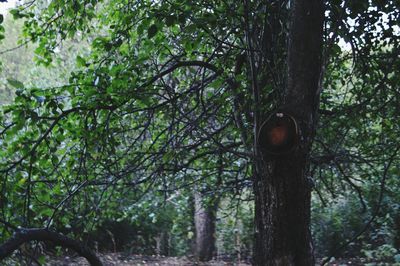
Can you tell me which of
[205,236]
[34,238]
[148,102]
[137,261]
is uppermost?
[148,102]

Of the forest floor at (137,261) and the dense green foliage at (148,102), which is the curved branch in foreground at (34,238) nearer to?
the dense green foliage at (148,102)

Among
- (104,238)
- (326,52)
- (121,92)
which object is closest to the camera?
(326,52)

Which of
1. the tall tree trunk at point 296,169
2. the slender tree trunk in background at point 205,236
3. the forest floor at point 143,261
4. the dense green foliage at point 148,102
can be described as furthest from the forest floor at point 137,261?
the tall tree trunk at point 296,169

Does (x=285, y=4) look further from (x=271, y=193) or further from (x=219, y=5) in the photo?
(x=271, y=193)

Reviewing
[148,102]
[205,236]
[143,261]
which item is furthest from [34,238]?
[205,236]

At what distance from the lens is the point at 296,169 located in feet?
7.88

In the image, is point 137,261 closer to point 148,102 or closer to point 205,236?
point 205,236

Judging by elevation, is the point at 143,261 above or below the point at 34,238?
above

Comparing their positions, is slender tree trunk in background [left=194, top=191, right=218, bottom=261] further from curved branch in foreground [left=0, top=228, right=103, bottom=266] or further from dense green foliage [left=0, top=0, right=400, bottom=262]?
curved branch in foreground [left=0, top=228, right=103, bottom=266]

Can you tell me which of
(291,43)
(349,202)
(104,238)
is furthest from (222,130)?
(104,238)

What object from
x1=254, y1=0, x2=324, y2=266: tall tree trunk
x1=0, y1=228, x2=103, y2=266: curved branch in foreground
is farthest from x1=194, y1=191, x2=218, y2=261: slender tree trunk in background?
x1=0, y1=228, x2=103, y2=266: curved branch in foreground

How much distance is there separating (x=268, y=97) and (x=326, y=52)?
0.76 m

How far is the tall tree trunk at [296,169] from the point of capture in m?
2.40

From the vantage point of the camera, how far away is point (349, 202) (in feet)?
28.9
